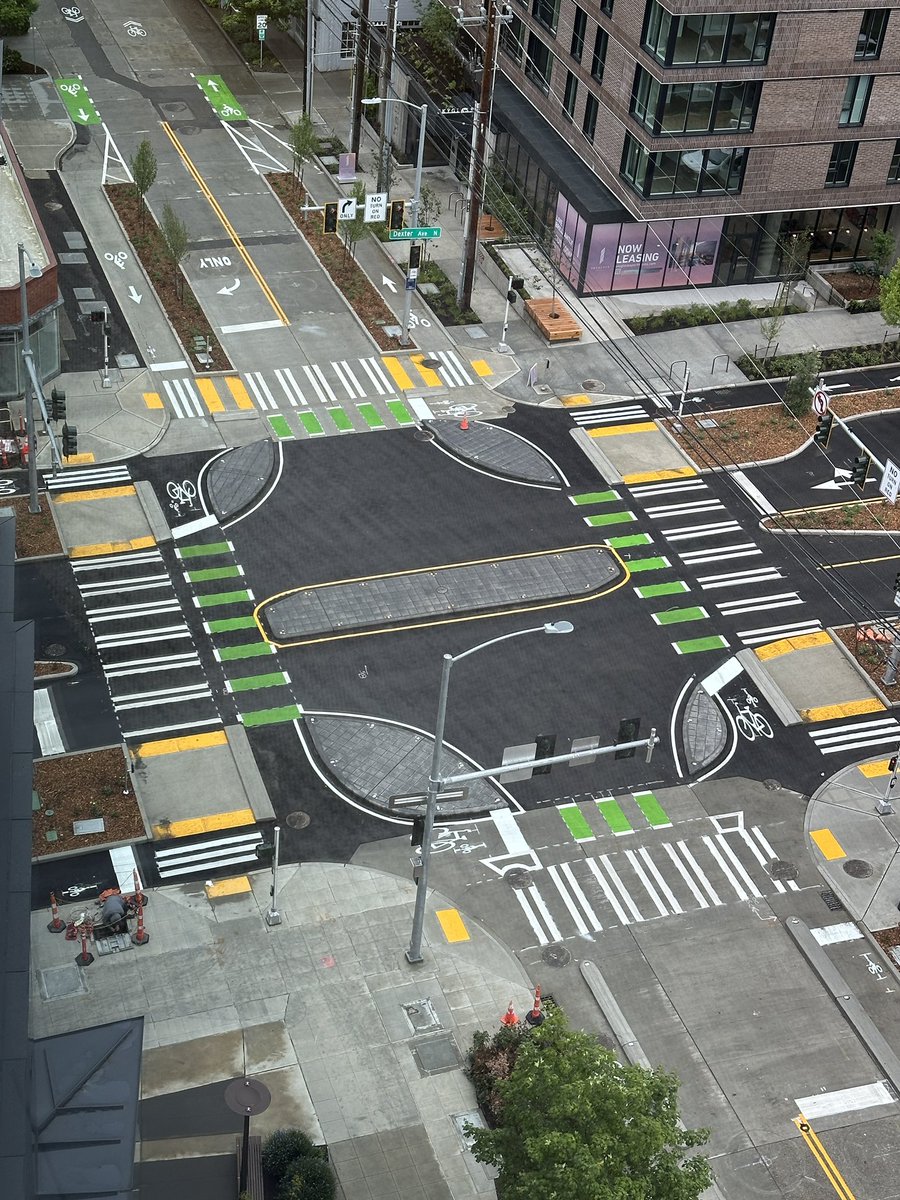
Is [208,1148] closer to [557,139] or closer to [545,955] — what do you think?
[545,955]

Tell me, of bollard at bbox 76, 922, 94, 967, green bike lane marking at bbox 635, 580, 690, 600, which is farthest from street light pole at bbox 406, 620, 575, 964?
green bike lane marking at bbox 635, 580, 690, 600

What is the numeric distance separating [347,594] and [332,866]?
519 inches

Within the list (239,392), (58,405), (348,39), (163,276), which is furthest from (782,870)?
(348,39)

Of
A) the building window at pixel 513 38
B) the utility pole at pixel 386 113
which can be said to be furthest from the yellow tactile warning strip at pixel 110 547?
the building window at pixel 513 38

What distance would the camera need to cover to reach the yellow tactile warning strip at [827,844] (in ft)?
159

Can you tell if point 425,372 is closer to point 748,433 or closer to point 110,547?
point 748,433

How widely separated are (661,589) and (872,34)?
102 feet

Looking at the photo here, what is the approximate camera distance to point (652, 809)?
1941 inches

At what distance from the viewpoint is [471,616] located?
56.1 meters

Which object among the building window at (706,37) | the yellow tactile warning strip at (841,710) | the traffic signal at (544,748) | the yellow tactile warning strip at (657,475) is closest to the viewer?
the traffic signal at (544,748)

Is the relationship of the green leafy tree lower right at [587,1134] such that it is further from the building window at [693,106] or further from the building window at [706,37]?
the building window at [706,37]

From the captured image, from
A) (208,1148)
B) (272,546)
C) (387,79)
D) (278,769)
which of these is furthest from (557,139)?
(208,1148)

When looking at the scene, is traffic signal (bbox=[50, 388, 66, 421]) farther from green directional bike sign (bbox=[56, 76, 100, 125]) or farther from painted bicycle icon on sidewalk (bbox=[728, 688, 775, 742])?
green directional bike sign (bbox=[56, 76, 100, 125])

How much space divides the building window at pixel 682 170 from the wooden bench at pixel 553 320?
6634 mm
